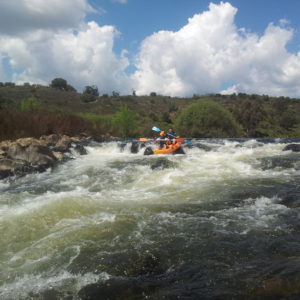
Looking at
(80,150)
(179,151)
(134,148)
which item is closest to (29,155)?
(80,150)

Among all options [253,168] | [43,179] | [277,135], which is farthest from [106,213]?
[277,135]

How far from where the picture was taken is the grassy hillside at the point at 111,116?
65.2 feet

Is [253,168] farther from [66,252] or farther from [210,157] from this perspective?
[66,252]

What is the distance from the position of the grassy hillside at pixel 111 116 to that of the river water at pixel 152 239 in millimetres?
10683

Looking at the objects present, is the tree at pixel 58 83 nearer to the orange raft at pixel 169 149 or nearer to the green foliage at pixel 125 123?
the green foliage at pixel 125 123

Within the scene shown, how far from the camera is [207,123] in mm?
35281

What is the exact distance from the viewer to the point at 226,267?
4.14 meters

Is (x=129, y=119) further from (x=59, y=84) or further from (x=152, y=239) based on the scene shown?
(x=59, y=84)

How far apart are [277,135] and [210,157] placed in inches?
1141

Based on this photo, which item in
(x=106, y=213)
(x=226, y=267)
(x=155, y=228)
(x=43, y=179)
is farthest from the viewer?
(x=43, y=179)

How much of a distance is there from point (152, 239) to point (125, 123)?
30018 millimetres

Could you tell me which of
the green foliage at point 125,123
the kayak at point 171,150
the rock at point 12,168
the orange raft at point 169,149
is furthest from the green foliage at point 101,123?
the rock at point 12,168

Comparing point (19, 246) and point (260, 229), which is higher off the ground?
point (260, 229)

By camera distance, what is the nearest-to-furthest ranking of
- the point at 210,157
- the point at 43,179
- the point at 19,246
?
the point at 19,246 < the point at 43,179 < the point at 210,157
